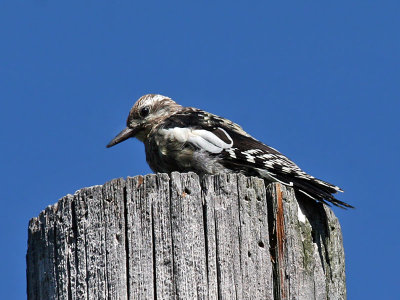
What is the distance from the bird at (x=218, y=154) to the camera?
511 centimetres

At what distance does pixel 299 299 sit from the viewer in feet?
12.2

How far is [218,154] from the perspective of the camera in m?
5.57

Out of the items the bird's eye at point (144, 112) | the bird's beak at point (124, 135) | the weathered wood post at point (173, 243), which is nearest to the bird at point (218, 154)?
the bird's beak at point (124, 135)

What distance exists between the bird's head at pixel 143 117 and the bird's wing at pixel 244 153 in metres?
1.14

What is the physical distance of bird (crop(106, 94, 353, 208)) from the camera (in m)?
5.11

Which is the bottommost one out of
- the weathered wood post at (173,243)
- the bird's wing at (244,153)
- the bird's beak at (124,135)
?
the weathered wood post at (173,243)

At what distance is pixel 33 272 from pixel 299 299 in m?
1.51

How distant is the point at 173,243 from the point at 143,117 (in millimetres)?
4065

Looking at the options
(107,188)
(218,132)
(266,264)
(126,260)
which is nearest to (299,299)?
(266,264)

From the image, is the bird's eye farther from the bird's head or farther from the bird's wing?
the bird's wing

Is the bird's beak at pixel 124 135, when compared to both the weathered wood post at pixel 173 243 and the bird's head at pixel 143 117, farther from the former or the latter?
the weathered wood post at pixel 173 243

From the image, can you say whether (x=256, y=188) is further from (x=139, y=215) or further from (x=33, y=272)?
(x=33, y=272)

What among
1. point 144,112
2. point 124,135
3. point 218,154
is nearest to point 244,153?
point 218,154

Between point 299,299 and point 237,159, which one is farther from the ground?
point 237,159
